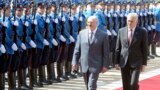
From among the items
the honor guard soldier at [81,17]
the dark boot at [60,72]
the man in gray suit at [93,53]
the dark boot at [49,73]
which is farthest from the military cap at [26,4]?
the man in gray suit at [93,53]

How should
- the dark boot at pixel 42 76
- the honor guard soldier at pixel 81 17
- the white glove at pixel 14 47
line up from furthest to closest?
the honor guard soldier at pixel 81 17
the dark boot at pixel 42 76
the white glove at pixel 14 47

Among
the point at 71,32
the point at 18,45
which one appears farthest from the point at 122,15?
the point at 18,45

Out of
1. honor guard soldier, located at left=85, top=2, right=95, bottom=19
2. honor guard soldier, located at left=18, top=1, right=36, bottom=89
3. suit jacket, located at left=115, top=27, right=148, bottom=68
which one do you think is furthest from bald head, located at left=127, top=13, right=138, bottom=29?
honor guard soldier, located at left=85, top=2, right=95, bottom=19

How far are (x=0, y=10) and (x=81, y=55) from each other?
7.55 feet

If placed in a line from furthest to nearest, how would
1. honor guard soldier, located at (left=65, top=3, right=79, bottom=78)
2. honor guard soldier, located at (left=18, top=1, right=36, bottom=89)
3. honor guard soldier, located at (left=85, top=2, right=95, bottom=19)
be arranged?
1. honor guard soldier, located at (left=85, top=2, right=95, bottom=19)
2. honor guard soldier, located at (left=65, top=3, right=79, bottom=78)
3. honor guard soldier, located at (left=18, top=1, right=36, bottom=89)

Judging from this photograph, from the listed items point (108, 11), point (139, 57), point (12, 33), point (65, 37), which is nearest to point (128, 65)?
point (139, 57)

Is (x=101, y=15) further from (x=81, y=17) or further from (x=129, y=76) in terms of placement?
(x=129, y=76)

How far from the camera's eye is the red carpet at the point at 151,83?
38.4ft

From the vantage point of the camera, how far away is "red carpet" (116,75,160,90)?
11712mm

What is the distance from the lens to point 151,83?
490 inches

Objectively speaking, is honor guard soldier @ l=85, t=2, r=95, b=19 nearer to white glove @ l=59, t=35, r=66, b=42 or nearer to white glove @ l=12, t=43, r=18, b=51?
white glove @ l=59, t=35, r=66, b=42

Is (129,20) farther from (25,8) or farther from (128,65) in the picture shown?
(25,8)

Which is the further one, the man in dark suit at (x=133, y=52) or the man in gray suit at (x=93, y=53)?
the man in dark suit at (x=133, y=52)

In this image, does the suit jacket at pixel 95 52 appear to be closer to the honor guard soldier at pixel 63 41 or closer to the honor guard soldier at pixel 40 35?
the honor guard soldier at pixel 40 35
